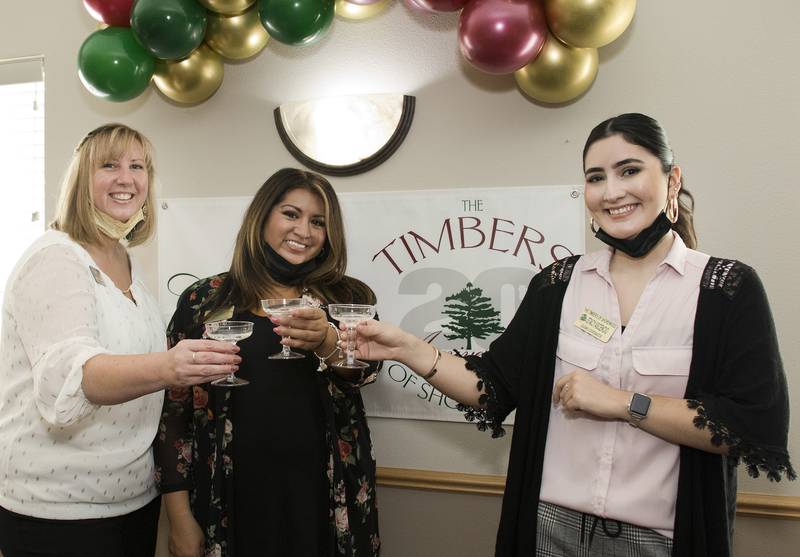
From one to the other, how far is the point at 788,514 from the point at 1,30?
3999 mm

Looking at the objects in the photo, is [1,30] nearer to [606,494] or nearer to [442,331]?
[442,331]

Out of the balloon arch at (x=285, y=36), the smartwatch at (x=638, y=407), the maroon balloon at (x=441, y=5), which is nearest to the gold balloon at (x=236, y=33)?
the balloon arch at (x=285, y=36)

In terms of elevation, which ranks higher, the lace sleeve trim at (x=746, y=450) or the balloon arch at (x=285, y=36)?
the balloon arch at (x=285, y=36)

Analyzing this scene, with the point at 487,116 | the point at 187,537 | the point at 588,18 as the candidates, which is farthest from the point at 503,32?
the point at 187,537

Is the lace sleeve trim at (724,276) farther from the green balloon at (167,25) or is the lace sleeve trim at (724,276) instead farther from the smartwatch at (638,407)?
the green balloon at (167,25)

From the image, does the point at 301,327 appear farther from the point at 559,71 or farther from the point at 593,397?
the point at 559,71

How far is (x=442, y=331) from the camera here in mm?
2398

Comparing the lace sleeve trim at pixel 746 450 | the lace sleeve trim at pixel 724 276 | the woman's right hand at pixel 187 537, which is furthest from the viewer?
the woman's right hand at pixel 187 537

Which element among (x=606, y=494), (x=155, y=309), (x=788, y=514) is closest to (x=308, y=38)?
(x=155, y=309)

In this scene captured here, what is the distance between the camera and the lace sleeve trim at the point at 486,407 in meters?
1.61

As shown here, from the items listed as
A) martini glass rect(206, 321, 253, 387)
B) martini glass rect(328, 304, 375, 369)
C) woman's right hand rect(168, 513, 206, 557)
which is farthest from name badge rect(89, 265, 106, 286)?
woman's right hand rect(168, 513, 206, 557)

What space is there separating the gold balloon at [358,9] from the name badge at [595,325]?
5.21ft

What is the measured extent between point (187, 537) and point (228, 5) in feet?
6.21

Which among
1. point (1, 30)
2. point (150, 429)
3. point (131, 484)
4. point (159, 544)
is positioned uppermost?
point (1, 30)
